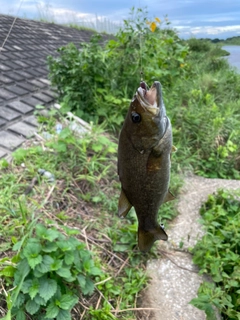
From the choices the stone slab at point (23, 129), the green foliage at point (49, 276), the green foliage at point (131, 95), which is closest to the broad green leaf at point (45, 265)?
the green foliage at point (49, 276)

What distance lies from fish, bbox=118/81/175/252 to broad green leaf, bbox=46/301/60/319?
2.96ft

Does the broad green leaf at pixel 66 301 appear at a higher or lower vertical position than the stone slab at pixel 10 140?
lower

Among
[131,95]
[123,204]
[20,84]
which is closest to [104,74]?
[131,95]

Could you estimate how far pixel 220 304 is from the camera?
2.17m

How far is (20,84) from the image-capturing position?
4.64m

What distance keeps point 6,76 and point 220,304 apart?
12.4 ft

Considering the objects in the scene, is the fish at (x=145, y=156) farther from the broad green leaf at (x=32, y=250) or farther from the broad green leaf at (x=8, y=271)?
the broad green leaf at (x=8, y=271)

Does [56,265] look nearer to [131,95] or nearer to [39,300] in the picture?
[39,300]

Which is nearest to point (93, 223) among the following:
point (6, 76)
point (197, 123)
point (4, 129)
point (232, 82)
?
point (4, 129)

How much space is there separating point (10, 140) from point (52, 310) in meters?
1.96

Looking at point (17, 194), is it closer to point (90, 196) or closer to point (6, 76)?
point (90, 196)

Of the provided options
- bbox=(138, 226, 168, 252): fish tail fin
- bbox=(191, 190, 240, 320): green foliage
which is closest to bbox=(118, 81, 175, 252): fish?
bbox=(138, 226, 168, 252): fish tail fin

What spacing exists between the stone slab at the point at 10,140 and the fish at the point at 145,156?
7.86 feet

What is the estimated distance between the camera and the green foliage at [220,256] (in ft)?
7.14
